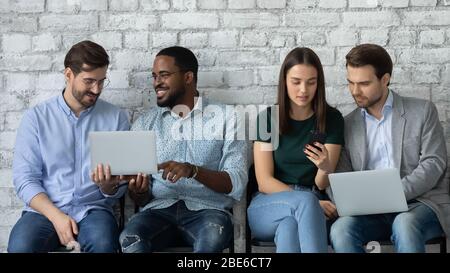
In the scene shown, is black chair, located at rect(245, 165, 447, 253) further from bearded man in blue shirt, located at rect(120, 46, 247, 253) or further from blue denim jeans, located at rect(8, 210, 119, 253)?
blue denim jeans, located at rect(8, 210, 119, 253)

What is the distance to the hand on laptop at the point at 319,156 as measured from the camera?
11.5 ft

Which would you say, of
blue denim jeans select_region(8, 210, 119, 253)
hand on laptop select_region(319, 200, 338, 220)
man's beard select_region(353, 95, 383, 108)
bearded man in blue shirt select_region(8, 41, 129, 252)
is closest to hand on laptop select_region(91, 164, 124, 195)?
bearded man in blue shirt select_region(8, 41, 129, 252)

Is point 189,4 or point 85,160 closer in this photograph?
point 85,160

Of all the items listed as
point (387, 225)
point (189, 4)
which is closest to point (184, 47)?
point (189, 4)

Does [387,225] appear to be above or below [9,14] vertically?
below

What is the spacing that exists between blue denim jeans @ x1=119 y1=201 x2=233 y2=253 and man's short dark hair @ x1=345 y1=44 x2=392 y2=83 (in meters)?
0.86

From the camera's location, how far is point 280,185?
140 inches

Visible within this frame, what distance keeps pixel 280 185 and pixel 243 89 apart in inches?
22.8

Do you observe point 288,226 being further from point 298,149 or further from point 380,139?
point 380,139

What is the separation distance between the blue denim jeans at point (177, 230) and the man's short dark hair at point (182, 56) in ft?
2.01
